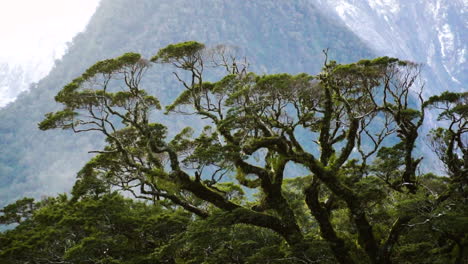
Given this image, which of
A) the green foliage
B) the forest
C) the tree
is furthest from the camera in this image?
the green foliage

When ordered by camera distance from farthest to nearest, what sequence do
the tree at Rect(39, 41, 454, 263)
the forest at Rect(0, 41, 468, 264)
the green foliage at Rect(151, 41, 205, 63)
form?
the green foliage at Rect(151, 41, 205, 63) < the tree at Rect(39, 41, 454, 263) < the forest at Rect(0, 41, 468, 264)

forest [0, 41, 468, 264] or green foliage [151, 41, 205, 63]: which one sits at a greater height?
green foliage [151, 41, 205, 63]

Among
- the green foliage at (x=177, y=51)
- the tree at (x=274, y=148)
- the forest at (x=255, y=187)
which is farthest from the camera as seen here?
the green foliage at (x=177, y=51)

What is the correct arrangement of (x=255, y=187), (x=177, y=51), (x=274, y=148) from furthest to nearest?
(x=255, y=187) → (x=177, y=51) → (x=274, y=148)

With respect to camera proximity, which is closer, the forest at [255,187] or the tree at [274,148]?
the forest at [255,187]

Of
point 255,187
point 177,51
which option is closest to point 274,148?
point 255,187

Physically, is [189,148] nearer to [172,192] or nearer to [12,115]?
[172,192]

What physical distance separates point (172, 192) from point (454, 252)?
8185mm

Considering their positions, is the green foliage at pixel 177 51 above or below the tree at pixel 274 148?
above

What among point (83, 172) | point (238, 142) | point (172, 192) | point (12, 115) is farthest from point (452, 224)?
point (12, 115)

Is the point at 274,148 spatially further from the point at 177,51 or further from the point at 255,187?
the point at 177,51

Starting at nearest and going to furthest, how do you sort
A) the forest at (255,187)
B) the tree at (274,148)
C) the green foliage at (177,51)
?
the forest at (255,187) < the tree at (274,148) < the green foliage at (177,51)

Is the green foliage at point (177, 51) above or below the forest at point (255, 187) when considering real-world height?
above

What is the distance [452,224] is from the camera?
439 inches
